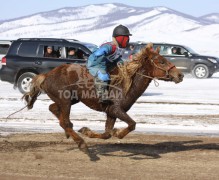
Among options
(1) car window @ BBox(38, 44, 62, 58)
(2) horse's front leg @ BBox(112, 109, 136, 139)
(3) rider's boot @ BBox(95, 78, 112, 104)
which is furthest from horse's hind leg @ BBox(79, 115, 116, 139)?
(1) car window @ BBox(38, 44, 62, 58)

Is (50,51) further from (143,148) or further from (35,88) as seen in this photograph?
(143,148)

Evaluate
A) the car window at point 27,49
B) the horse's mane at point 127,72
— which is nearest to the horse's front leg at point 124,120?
the horse's mane at point 127,72

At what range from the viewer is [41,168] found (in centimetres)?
868

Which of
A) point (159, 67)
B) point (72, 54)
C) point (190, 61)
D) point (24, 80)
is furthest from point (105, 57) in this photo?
point (190, 61)

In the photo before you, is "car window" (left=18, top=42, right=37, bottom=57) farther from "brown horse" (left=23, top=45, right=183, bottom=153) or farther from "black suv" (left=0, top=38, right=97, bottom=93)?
"brown horse" (left=23, top=45, right=183, bottom=153)

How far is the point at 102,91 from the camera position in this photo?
9797 mm

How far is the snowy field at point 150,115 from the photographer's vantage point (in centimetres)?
1363

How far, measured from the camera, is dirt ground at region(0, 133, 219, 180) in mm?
8320

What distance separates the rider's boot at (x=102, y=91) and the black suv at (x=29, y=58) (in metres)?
11.5

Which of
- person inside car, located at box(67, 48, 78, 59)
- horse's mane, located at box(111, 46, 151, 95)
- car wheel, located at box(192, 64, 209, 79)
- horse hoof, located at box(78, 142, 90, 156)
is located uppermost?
horse's mane, located at box(111, 46, 151, 95)

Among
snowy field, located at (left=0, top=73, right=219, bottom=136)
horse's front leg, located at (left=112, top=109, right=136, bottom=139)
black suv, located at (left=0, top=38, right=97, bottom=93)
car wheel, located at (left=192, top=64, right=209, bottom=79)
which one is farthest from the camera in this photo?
car wheel, located at (left=192, top=64, right=209, bottom=79)

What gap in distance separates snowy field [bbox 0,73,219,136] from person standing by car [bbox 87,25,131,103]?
137 inches

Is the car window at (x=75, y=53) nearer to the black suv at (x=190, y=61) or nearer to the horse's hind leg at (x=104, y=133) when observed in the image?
the black suv at (x=190, y=61)

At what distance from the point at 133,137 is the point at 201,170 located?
Result: 11.5 ft
